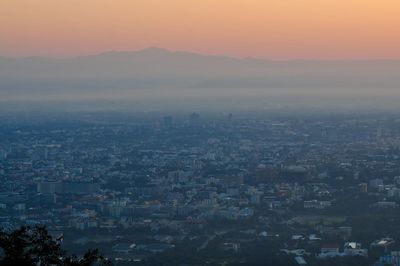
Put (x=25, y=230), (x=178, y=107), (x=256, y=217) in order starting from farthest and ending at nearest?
1. (x=178, y=107)
2. (x=256, y=217)
3. (x=25, y=230)

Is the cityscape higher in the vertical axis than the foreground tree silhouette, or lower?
lower

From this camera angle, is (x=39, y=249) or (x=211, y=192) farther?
(x=211, y=192)

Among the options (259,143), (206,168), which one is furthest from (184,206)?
(259,143)

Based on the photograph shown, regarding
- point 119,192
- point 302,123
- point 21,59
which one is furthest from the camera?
point 21,59

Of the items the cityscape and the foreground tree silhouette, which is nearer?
the foreground tree silhouette

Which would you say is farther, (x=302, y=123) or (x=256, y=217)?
(x=302, y=123)

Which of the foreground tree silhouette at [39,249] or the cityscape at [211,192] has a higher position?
the foreground tree silhouette at [39,249]

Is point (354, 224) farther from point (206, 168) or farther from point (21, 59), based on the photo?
point (21, 59)

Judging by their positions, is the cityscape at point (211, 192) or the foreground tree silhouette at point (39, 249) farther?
the cityscape at point (211, 192)

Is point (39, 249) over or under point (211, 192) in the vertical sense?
over

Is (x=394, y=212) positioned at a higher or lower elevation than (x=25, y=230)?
lower
